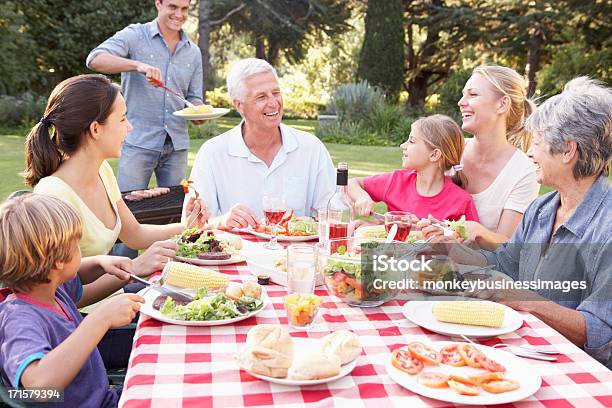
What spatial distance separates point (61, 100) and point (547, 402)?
89.0 inches

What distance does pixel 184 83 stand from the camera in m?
5.52

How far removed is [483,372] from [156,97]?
14.2ft

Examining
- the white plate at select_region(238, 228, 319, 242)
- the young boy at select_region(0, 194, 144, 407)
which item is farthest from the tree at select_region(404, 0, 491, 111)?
the young boy at select_region(0, 194, 144, 407)

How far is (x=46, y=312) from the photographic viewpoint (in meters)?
1.96

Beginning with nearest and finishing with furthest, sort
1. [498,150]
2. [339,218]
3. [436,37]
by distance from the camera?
1. [339,218]
2. [498,150]
3. [436,37]

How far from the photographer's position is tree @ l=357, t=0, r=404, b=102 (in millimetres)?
18969

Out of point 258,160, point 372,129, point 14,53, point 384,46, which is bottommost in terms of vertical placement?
point 372,129

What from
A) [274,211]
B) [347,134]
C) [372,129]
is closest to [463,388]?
[274,211]

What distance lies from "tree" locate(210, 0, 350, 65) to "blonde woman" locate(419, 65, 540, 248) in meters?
20.6

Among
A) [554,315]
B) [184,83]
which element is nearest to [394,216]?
[554,315]

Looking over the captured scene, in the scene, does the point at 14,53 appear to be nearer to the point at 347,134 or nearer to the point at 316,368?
the point at 347,134

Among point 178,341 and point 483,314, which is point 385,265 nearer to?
point 483,314

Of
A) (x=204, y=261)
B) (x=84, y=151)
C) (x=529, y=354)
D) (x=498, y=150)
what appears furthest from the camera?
(x=498, y=150)

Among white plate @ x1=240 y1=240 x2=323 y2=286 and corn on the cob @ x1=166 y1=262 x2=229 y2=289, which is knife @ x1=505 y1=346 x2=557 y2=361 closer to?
white plate @ x1=240 y1=240 x2=323 y2=286
